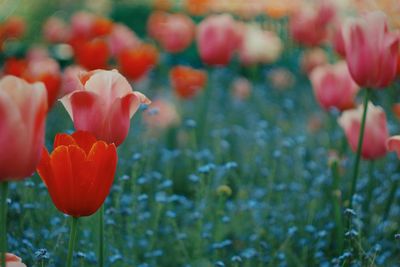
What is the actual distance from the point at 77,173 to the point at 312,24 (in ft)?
10.3

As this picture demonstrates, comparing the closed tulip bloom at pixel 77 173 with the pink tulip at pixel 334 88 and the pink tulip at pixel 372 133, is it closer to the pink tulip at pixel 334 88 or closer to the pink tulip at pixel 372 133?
the pink tulip at pixel 372 133

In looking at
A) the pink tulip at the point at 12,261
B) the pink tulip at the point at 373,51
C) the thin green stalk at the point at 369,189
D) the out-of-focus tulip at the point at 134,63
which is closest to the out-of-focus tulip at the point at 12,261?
the pink tulip at the point at 12,261

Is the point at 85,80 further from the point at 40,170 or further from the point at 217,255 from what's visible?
the point at 217,255

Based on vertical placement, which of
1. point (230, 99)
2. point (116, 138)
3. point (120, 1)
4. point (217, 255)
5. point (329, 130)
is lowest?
point (120, 1)

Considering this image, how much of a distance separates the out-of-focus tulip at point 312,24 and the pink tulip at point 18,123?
127 inches

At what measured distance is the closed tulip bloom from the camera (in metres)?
1.38

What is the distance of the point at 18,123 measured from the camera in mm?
1229

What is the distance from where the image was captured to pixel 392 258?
2.33 m

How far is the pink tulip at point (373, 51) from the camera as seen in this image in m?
1.96

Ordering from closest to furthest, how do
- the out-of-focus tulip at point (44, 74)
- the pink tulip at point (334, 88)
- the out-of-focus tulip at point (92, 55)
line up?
the pink tulip at point (334, 88) → the out-of-focus tulip at point (44, 74) → the out-of-focus tulip at point (92, 55)

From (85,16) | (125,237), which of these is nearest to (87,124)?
(125,237)

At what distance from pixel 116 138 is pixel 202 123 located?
2211 millimetres

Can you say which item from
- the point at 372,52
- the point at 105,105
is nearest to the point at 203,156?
the point at 372,52

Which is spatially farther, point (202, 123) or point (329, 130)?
point (202, 123)
